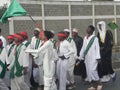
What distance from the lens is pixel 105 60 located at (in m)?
12.6

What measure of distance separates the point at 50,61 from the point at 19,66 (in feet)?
3.66

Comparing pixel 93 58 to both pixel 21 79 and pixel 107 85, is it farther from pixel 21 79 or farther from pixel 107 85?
pixel 21 79

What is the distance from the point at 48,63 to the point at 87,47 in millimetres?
2235

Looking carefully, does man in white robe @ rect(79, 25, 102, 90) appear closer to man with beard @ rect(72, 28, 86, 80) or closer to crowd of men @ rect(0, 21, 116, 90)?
crowd of men @ rect(0, 21, 116, 90)

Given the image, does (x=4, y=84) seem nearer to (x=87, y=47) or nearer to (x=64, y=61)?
(x=64, y=61)

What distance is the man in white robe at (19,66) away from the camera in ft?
31.9

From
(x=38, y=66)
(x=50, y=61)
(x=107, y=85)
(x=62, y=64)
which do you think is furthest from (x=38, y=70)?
(x=50, y=61)

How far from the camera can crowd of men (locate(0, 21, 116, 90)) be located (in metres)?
9.02

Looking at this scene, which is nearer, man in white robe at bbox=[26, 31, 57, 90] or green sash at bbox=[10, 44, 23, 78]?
man in white robe at bbox=[26, 31, 57, 90]

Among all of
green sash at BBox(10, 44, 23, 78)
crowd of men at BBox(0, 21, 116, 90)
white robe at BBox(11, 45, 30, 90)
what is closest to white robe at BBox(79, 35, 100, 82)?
crowd of men at BBox(0, 21, 116, 90)

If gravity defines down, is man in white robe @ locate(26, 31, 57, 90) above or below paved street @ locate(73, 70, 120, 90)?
above

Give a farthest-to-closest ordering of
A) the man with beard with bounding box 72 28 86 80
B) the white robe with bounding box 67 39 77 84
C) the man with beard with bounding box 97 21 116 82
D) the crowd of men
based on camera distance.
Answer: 1. the man with beard with bounding box 72 28 86 80
2. the man with beard with bounding box 97 21 116 82
3. the white robe with bounding box 67 39 77 84
4. the crowd of men

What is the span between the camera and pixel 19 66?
9.79 metres

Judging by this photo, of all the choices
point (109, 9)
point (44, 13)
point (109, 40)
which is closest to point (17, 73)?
point (109, 40)
